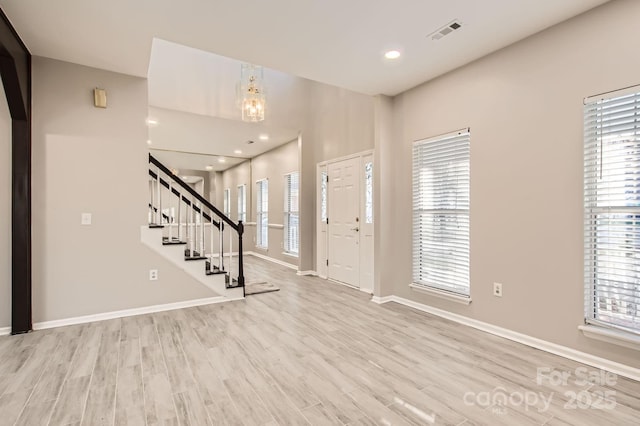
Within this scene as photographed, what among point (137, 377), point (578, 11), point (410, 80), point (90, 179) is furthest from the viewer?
point (410, 80)

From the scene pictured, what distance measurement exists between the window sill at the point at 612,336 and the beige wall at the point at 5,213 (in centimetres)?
509

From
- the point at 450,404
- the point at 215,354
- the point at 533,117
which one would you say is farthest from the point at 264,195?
the point at 450,404

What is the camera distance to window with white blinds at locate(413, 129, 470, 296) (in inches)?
135

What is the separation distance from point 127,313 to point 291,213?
389cm

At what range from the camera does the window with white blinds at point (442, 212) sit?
342 cm

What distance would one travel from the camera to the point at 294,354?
2627mm

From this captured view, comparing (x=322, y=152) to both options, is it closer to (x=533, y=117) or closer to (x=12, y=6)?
(x=533, y=117)

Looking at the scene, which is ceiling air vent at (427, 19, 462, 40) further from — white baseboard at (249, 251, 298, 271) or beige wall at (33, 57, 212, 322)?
white baseboard at (249, 251, 298, 271)

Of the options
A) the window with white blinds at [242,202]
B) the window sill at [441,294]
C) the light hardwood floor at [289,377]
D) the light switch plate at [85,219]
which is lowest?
the light hardwood floor at [289,377]

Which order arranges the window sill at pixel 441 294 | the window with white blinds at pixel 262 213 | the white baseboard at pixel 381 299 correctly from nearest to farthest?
the window sill at pixel 441 294 → the white baseboard at pixel 381 299 → the window with white blinds at pixel 262 213

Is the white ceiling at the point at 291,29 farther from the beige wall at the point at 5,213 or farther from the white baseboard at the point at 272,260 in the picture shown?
the white baseboard at the point at 272,260

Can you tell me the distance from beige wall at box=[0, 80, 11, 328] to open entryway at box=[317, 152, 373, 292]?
13.3ft

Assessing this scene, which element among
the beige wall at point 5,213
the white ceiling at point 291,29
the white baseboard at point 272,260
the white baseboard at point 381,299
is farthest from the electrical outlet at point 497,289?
the beige wall at point 5,213

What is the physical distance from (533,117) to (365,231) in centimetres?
259
